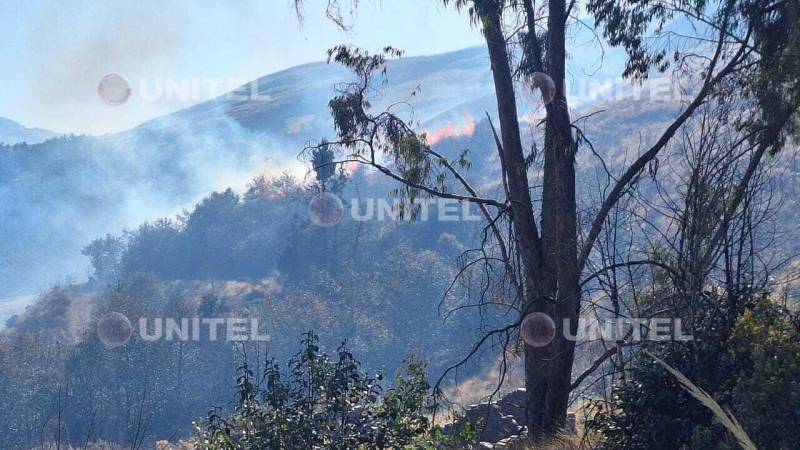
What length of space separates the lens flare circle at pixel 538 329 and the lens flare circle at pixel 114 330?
41.3 meters

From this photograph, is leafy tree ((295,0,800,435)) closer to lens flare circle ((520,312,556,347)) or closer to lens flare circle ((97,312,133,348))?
lens flare circle ((520,312,556,347))

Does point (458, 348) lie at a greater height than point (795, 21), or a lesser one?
lesser

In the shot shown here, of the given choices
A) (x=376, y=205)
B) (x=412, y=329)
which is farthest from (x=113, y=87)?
(x=412, y=329)

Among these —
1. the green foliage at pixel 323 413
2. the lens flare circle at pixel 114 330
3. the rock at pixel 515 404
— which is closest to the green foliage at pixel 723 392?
the green foliage at pixel 323 413

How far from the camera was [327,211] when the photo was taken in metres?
63.4

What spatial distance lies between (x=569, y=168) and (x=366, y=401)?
356cm

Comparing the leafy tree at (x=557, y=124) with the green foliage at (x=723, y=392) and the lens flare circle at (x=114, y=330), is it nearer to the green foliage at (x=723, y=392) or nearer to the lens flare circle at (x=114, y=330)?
the green foliage at (x=723, y=392)

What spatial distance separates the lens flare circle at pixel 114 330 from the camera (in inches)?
1877

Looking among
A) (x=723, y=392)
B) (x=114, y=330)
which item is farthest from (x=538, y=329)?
(x=114, y=330)

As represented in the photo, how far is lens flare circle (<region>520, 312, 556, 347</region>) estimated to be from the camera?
32.2 ft

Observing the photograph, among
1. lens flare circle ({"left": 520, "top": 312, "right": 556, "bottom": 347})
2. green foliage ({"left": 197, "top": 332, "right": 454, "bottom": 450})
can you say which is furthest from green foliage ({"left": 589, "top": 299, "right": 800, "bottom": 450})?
lens flare circle ({"left": 520, "top": 312, "right": 556, "bottom": 347})

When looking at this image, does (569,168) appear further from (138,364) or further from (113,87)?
(113,87)

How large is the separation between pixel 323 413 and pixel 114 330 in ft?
141

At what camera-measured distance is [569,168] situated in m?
9.85
